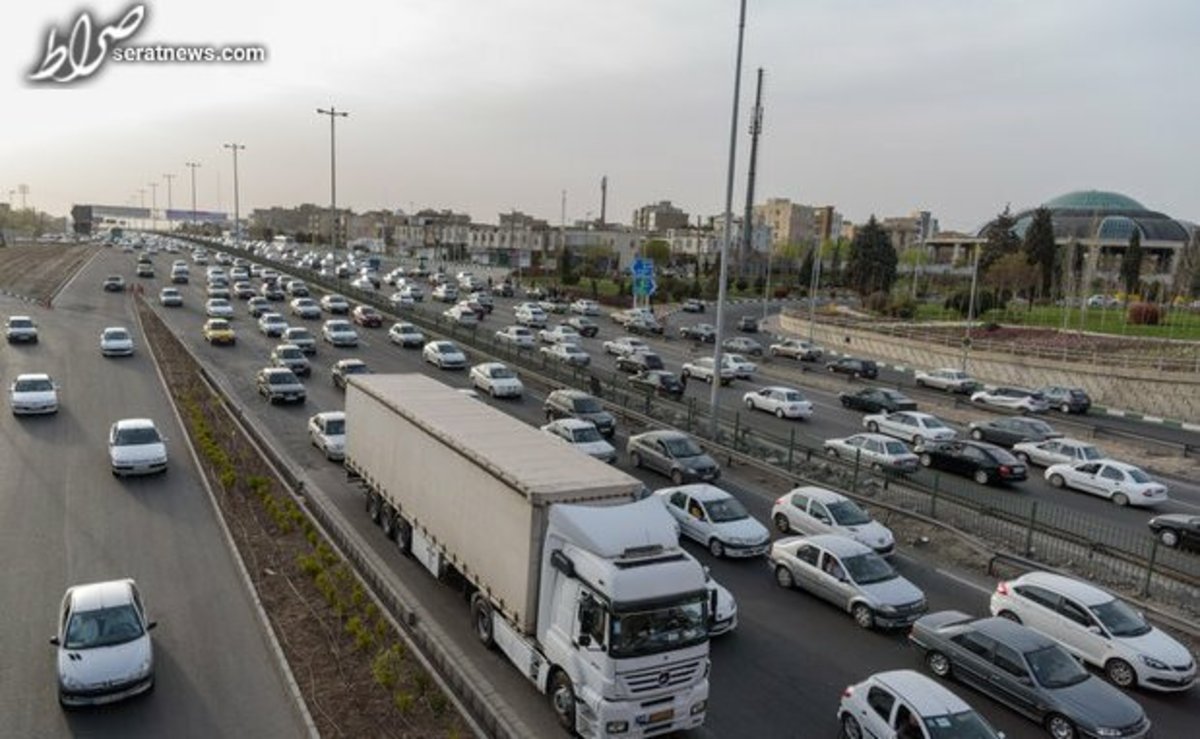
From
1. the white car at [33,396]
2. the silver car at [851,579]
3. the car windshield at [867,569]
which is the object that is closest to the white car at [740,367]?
the silver car at [851,579]

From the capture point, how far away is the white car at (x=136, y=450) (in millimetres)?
21781

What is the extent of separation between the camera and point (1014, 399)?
39.6 m

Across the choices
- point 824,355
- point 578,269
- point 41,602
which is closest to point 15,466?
point 41,602

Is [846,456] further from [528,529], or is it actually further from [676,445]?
[528,529]

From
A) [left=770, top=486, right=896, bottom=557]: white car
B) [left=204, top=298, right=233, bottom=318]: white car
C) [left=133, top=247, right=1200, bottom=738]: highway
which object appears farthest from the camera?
[left=204, top=298, right=233, bottom=318]: white car

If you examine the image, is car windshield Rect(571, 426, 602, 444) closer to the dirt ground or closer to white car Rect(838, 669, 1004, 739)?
white car Rect(838, 669, 1004, 739)

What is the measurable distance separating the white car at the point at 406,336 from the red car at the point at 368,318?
5972 mm

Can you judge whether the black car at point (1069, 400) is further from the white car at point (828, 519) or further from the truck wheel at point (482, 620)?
the truck wheel at point (482, 620)

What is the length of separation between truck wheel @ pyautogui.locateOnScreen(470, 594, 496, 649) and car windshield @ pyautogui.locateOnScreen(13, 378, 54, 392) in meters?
22.4

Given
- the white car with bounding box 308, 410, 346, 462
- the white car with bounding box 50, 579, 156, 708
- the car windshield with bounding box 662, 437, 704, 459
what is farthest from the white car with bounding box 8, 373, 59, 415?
the car windshield with bounding box 662, 437, 704, 459

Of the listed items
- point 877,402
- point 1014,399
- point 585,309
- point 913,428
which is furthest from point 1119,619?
point 585,309

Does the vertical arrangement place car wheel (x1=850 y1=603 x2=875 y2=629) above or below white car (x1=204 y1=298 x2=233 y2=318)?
below

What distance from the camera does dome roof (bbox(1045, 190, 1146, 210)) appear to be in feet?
465

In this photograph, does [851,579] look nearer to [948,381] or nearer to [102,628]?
[102,628]
